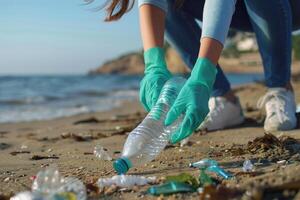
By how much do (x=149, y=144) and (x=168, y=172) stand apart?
0.39 feet

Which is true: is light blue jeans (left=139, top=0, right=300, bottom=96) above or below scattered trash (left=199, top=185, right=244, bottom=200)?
above

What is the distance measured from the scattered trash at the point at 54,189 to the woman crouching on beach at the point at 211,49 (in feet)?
1.64

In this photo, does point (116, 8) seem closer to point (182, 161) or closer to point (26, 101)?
point (182, 161)

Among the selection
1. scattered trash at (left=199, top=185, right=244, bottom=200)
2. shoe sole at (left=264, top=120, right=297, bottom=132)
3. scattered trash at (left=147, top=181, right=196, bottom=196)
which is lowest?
shoe sole at (left=264, top=120, right=297, bottom=132)

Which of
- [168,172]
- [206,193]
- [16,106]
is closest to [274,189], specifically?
[206,193]

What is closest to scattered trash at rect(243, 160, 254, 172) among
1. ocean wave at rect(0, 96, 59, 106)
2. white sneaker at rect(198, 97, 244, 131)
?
white sneaker at rect(198, 97, 244, 131)

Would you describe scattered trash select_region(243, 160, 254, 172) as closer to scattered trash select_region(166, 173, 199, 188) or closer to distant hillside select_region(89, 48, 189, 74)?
scattered trash select_region(166, 173, 199, 188)

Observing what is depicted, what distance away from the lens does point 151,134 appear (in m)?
1.68

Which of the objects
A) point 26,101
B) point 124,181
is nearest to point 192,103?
point 124,181

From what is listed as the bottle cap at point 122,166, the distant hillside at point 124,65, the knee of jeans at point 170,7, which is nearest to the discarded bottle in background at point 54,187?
the bottle cap at point 122,166

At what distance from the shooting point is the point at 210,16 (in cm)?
184

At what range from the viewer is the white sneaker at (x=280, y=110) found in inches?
95.0

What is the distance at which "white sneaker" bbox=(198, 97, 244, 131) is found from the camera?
276cm

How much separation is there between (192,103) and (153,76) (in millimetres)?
273
